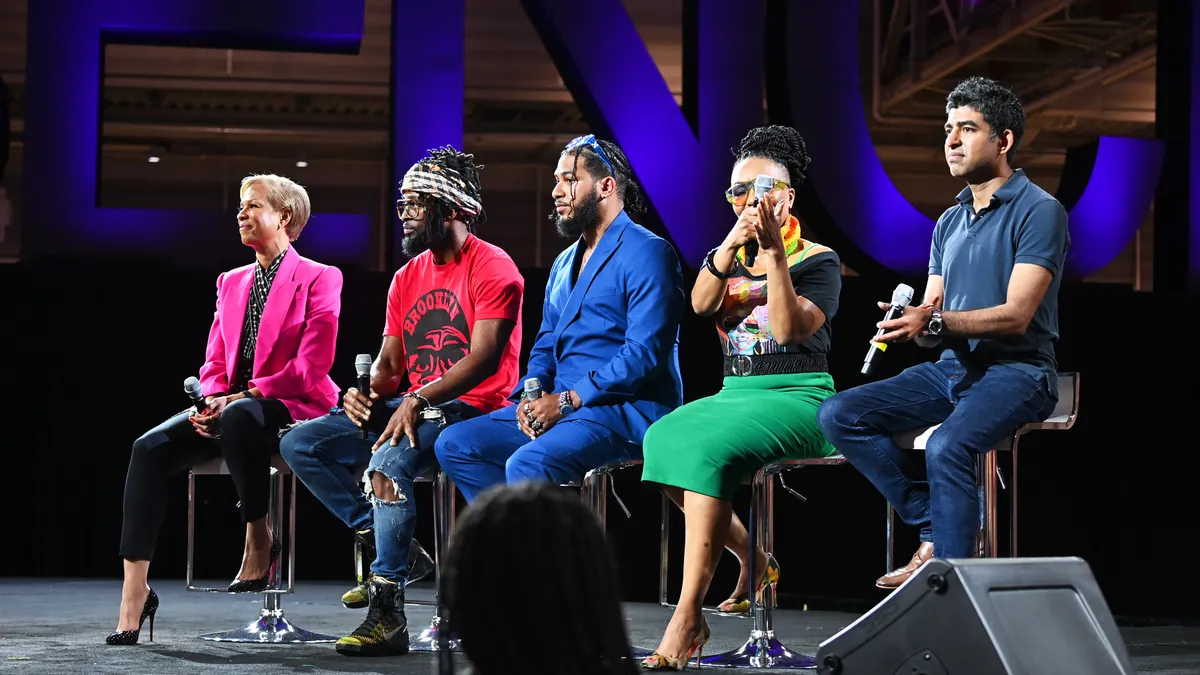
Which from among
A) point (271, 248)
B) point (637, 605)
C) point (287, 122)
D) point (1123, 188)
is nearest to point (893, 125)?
point (287, 122)

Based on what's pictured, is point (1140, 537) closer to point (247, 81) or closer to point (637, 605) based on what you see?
point (637, 605)

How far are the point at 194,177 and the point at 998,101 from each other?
12.0 meters

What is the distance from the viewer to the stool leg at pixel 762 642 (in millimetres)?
3539

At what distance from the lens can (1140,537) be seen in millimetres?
5789

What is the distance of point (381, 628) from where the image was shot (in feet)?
12.3

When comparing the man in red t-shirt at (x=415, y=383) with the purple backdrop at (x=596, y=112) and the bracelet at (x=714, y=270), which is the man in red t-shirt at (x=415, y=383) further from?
the purple backdrop at (x=596, y=112)

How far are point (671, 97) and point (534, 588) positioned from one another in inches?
189

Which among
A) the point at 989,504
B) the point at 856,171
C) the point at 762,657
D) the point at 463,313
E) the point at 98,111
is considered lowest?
the point at 762,657

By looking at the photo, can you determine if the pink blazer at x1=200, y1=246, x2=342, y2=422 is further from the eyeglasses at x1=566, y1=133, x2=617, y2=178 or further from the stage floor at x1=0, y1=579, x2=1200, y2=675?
the eyeglasses at x1=566, y1=133, x2=617, y2=178

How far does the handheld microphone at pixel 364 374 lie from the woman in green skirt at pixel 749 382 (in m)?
0.86

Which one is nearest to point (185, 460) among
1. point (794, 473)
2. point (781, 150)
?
point (781, 150)

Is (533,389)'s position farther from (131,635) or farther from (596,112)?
(596,112)

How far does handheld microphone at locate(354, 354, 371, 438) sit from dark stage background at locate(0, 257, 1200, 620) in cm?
186

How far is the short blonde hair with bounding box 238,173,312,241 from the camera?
14.3 feet
